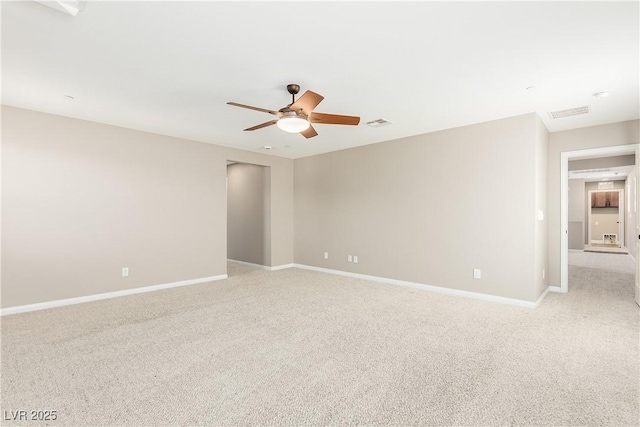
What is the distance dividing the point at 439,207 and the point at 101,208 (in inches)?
196

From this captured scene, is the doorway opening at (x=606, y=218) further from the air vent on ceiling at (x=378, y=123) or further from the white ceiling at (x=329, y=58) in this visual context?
the air vent on ceiling at (x=378, y=123)

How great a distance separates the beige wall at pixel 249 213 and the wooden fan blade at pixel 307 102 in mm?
3876

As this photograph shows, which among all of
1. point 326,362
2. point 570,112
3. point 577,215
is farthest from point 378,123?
point 577,215

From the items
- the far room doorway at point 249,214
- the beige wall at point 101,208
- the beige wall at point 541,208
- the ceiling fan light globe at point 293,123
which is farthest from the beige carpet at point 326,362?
the far room doorway at point 249,214

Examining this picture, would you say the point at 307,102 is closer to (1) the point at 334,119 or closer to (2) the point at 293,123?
(2) the point at 293,123

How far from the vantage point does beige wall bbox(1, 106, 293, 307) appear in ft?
12.3

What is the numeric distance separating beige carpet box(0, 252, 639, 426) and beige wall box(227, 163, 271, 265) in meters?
2.61

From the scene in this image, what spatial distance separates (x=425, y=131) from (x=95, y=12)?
4157 mm

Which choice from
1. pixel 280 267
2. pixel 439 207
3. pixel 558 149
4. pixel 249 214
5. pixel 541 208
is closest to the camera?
pixel 541 208

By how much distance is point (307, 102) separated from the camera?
2.68m

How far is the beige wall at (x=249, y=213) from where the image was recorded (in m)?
6.66

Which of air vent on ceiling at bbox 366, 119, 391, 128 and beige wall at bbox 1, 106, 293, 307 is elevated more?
air vent on ceiling at bbox 366, 119, 391, 128

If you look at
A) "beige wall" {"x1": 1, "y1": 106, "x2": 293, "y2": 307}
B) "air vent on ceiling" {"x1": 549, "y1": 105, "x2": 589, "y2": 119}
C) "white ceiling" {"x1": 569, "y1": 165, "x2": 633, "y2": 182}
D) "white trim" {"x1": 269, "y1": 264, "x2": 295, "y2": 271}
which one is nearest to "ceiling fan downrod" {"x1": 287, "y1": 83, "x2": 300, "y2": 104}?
"beige wall" {"x1": 1, "y1": 106, "x2": 293, "y2": 307}

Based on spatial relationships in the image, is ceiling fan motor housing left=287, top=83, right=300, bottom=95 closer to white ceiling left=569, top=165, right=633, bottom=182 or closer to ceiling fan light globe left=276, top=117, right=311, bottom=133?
ceiling fan light globe left=276, top=117, right=311, bottom=133
